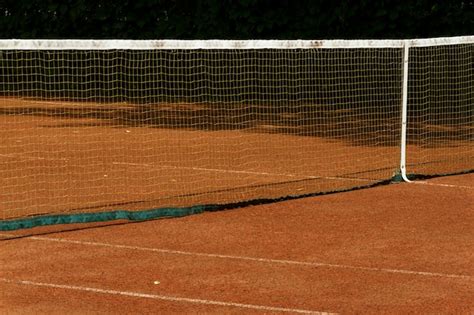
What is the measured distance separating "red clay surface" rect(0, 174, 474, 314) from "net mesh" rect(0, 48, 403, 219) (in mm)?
1500

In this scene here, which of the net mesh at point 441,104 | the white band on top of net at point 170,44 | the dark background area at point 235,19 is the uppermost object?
the white band on top of net at point 170,44

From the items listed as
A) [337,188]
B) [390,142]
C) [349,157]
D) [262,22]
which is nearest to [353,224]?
[337,188]

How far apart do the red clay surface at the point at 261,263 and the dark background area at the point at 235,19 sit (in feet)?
50.0

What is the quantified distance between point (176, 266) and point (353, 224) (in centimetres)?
272

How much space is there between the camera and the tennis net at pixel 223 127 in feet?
47.9

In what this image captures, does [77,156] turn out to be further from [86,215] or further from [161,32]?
[161,32]

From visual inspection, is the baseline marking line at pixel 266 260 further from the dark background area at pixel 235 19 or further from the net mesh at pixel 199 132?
the dark background area at pixel 235 19

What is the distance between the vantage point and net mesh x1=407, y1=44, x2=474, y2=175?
20.1m

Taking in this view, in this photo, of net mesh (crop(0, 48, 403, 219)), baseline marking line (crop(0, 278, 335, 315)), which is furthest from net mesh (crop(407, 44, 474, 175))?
baseline marking line (crop(0, 278, 335, 315))

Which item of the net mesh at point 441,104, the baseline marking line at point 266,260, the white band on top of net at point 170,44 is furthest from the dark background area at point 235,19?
the baseline marking line at point 266,260

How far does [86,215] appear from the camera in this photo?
1288cm

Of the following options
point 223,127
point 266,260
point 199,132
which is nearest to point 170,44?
point 266,260

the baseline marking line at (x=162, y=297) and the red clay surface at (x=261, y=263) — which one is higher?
the baseline marking line at (x=162, y=297)

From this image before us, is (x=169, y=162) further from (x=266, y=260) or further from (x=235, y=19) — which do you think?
(x=235, y=19)
